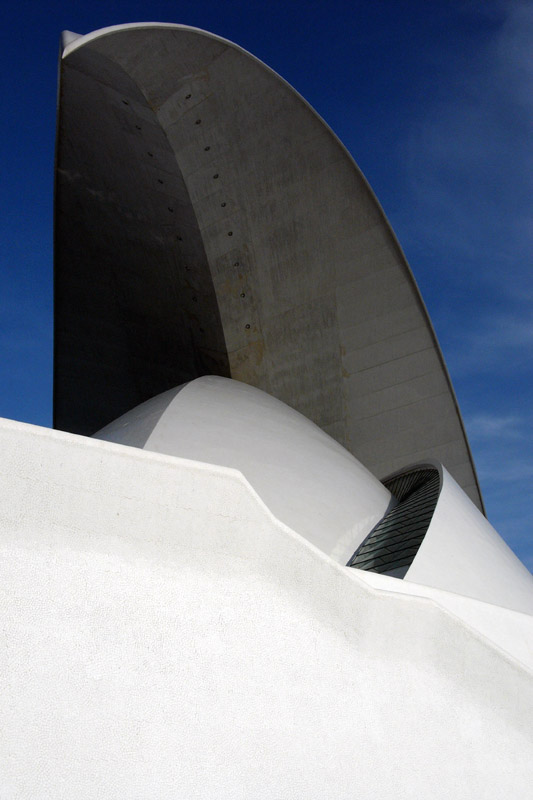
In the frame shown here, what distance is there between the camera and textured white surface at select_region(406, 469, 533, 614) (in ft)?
23.4

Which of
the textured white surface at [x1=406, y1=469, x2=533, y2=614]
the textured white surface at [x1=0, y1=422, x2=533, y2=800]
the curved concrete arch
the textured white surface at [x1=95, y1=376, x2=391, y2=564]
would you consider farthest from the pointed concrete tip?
the textured white surface at [x1=0, y1=422, x2=533, y2=800]

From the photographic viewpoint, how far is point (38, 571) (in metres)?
3.29

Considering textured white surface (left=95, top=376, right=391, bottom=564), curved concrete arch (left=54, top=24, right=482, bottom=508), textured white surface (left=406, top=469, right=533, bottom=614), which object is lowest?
textured white surface (left=406, top=469, right=533, bottom=614)

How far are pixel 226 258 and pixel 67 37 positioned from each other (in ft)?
12.9

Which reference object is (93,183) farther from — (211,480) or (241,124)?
(211,480)

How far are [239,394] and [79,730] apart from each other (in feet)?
25.8

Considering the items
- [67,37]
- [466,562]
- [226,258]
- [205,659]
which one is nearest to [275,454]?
[466,562]

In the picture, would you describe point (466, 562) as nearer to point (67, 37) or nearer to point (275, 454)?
point (275, 454)

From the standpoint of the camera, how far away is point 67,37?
34.6 feet

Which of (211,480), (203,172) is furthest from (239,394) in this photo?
(211,480)

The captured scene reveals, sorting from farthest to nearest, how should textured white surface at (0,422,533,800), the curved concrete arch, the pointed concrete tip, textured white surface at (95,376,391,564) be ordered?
the curved concrete arch < the pointed concrete tip < textured white surface at (95,376,391,564) < textured white surface at (0,422,533,800)

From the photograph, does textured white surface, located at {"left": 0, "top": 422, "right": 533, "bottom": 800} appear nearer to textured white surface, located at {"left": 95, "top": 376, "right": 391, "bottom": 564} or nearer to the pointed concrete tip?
textured white surface, located at {"left": 95, "top": 376, "right": 391, "bottom": 564}

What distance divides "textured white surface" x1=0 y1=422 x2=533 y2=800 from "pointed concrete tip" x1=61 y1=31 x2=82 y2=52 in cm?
854

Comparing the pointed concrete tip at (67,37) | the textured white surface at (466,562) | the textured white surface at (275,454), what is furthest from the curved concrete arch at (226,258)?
the textured white surface at (466,562)
